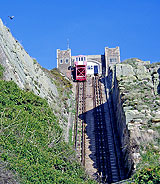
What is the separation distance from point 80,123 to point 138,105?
6385 mm

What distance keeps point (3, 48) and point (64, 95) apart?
10.1 meters

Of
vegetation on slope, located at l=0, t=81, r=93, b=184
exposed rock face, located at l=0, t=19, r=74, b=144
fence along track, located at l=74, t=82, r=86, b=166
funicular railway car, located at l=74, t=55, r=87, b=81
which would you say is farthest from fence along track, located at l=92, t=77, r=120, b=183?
funicular railway car, located at l=74, t=55, r=87, b=81

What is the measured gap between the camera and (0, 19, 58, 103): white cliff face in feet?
67.0

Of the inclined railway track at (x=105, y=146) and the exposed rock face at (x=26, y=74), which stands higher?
the exposed rock face at (x=26, y=74)

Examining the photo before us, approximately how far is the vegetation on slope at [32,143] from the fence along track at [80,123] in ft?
13.5

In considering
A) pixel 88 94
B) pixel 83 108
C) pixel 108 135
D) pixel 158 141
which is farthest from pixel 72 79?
pixel 158 141

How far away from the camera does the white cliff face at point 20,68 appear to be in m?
20.4

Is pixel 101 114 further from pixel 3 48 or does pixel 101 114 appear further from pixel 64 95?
pixel 3 48

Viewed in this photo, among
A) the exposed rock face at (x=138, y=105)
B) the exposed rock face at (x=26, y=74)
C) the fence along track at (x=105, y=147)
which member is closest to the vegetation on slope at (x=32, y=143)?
the fence along track at (x=105, y=147)

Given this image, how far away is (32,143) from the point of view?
42.7ft

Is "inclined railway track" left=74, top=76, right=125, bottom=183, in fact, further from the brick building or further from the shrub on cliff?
the brick building

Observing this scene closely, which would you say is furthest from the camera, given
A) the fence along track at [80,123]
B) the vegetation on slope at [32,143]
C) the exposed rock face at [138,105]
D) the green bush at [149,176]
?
the fence along track at [80,123]

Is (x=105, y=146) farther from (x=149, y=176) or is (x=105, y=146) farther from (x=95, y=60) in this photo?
(x=95, y=60)

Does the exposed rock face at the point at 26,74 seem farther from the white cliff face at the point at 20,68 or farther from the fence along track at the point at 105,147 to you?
the fence along track at the point at 105,147
